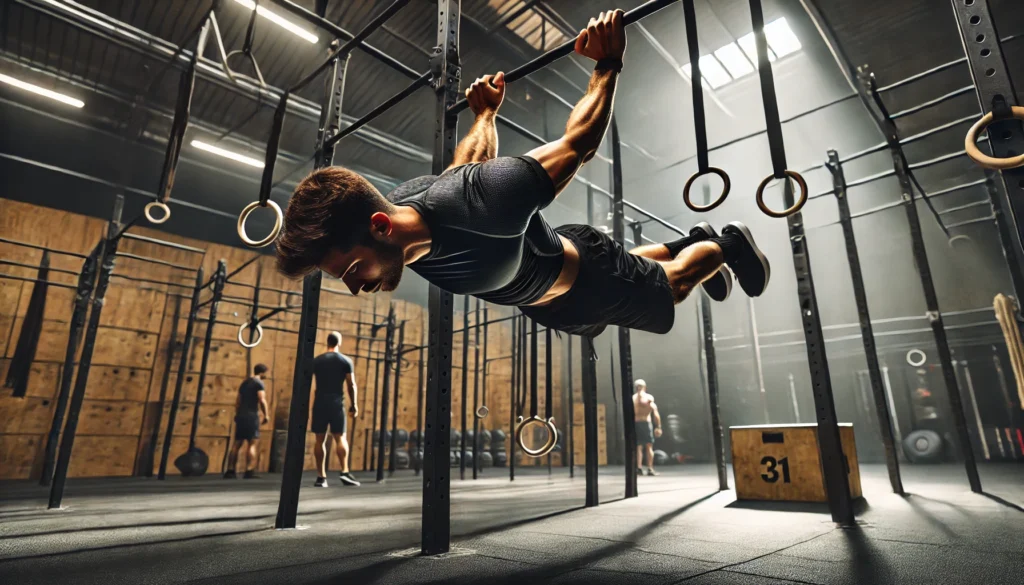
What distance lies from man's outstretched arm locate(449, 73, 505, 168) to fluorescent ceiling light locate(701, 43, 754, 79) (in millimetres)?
5838

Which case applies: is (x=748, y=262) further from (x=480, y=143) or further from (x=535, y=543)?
(x=535, y=543)

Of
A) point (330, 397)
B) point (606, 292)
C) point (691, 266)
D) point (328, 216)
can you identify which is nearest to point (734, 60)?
point (691, 266)

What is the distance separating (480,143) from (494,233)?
0.67 meters

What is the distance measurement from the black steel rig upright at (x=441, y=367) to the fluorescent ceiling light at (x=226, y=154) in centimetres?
640

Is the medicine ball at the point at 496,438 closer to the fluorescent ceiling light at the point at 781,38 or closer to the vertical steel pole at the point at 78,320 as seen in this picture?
the vertical steel pole at the point at 78,320

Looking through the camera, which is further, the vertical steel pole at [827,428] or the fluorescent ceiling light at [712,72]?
Answer: the fluorescent ceiling light at [712,72]

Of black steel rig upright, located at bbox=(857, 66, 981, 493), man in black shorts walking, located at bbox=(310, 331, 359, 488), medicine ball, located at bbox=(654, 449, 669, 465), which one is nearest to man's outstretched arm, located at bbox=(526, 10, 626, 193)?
black steel rig upright, located at bbox=(857, 66, 981, 493)

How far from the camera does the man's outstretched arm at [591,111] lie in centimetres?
153

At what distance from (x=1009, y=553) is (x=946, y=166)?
29.9 feet

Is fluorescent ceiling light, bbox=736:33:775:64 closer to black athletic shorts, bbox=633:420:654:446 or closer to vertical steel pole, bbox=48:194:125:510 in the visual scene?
black athletic shorts, bbox=633:420:654:446

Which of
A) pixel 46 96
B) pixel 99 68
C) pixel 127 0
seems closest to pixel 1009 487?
pixel 127 0

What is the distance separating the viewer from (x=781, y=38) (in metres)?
6.44

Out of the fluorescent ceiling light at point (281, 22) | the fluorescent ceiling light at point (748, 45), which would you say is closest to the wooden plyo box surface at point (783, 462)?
the fluorescent ceiling light at point (748, 45)

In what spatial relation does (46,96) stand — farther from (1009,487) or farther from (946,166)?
(946,166)
